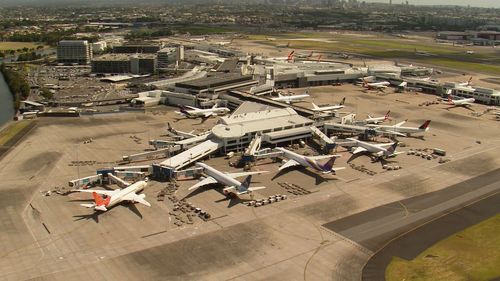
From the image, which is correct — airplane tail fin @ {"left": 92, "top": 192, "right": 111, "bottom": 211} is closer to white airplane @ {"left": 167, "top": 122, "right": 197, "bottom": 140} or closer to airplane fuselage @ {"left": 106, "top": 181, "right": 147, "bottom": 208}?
airplane fuselage @ {"left": 106, "top": 181, "right": 147, "bottom": 208}

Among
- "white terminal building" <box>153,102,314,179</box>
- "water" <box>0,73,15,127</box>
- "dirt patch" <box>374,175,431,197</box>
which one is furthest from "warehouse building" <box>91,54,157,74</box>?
"dirt patch" <box>374,175,431,197</box>

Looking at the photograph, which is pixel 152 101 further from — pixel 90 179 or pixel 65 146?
pixel 90 179

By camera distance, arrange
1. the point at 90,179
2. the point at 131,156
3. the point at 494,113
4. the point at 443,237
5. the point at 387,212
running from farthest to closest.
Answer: the point at 494,113 → the point at 131,156 → the point at 90,179 → the point at 387,212 → the point at 443,237

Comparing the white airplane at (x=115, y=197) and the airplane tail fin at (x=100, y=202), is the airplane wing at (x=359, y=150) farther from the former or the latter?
the airplane tail fin at (x=100, y=202)

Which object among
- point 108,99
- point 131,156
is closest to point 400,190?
point 131,156

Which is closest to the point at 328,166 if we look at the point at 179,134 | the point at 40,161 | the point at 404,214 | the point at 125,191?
the point at 404,214

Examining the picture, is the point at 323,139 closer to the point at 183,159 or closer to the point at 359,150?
the point at 359,150
